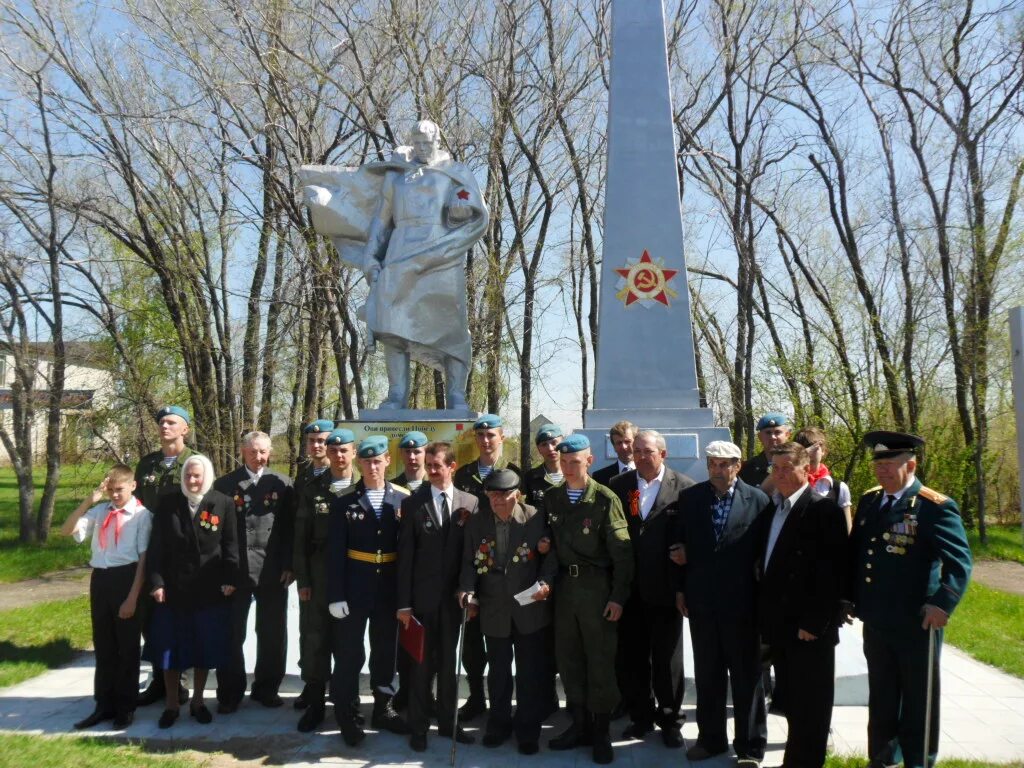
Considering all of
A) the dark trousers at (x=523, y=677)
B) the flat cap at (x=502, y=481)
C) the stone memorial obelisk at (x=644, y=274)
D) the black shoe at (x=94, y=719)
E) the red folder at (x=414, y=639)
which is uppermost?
the stone memorial obelisk at (x=644, y=274)

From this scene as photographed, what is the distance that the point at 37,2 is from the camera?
12.1 m

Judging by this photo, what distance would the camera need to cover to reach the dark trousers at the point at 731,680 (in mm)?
3717

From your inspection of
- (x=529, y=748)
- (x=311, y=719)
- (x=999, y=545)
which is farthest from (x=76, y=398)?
(x=999, y=545)

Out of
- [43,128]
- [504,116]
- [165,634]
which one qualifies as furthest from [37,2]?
[165,634]

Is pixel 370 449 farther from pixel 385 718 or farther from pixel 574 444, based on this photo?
pixel 385 718

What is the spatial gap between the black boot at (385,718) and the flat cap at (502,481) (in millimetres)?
1336

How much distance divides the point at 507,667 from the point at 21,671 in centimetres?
358

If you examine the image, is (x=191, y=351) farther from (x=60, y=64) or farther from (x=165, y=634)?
(x=165, y=634)

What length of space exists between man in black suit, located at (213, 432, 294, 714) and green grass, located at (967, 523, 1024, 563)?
11.0 meters

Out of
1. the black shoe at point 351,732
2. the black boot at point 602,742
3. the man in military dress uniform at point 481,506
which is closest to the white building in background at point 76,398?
the man in military dress uniform at point 481,506

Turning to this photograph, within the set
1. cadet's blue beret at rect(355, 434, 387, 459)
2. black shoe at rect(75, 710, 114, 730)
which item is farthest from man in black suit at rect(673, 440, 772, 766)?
black shoe at rect(75, 710, 114, 730)

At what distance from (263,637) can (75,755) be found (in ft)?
3.96

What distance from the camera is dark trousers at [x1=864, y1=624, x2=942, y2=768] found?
341 centimetres

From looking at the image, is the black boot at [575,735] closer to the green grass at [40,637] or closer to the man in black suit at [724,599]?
the man in black suit at [724,599]
